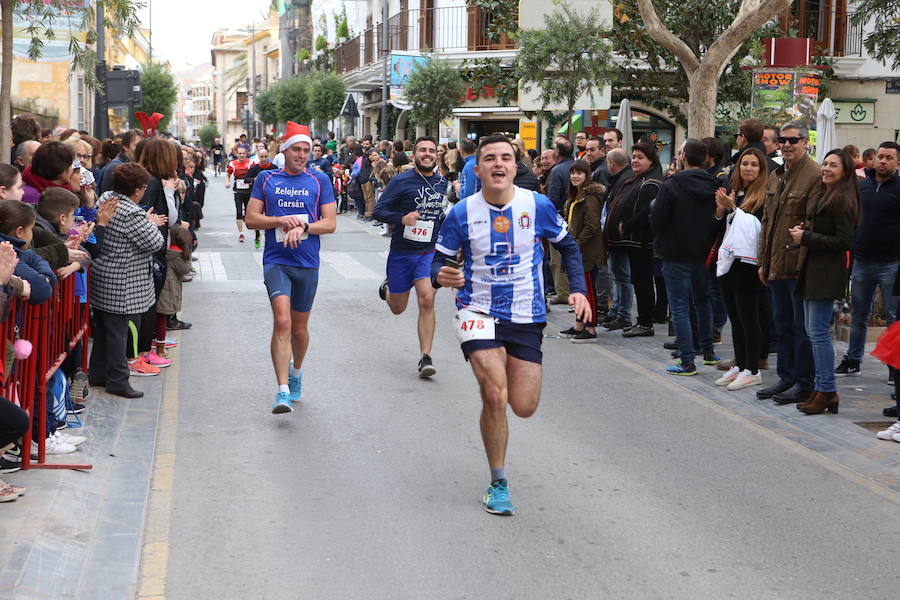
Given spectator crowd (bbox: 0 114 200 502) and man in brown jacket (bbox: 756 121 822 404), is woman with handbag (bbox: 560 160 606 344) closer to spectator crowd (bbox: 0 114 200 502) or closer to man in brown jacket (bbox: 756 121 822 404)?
man in brown jacket (bbox: 756 121 822 404)

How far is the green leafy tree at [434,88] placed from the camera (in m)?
31.6

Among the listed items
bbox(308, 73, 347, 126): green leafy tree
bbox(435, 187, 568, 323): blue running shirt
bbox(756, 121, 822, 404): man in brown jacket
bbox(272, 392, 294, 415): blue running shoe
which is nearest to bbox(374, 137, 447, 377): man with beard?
bbox(272, 392, 294, 415): blue running shoe

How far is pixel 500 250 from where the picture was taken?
6137 millimetres

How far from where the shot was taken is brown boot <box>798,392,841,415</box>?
859cm

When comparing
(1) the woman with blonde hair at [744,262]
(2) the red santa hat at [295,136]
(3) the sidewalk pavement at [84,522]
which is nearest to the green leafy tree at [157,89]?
(2) the red santa hat at [295,136]

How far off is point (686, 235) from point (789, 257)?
4.74 ft

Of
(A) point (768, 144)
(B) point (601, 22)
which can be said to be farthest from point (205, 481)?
(B) point (601, 22)

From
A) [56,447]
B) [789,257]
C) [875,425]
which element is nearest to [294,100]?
[789,257]

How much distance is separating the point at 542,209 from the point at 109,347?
3981mm

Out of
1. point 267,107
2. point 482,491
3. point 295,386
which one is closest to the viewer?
point 482,491

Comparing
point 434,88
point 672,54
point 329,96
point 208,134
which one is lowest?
point 434,88

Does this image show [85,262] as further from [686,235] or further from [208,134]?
[208,134]

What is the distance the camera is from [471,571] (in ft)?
17.0

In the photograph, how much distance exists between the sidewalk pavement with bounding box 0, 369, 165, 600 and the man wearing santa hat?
3.79 feet
